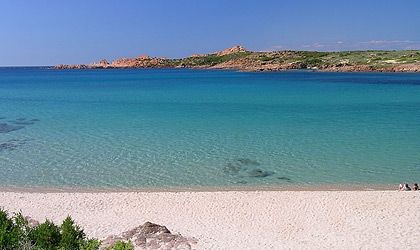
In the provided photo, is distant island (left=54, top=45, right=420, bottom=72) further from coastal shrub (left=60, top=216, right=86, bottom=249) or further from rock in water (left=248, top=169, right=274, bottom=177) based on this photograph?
coastal shrub (left=60, top=216, right=86, bottom=249)

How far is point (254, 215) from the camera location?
13719 mm

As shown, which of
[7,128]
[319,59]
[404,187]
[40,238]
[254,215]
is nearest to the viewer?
[40,238]

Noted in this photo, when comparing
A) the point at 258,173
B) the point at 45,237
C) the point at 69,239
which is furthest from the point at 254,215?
the point at 45,237

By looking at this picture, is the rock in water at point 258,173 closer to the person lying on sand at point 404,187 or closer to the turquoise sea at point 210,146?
the turquoise sea at point 210,146

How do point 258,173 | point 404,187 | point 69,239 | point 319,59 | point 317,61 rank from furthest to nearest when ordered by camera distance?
1. point 319,59
2. point 317,61
3. point 258,173
4. point 404,187
5. point 69,239

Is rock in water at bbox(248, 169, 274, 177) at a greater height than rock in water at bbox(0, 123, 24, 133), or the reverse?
rock in water at bbox(0, 123, 24, 133)

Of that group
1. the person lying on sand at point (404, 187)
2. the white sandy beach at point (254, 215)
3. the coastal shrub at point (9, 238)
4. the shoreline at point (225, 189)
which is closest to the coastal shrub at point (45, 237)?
the coastal shrub at point (9, 238)

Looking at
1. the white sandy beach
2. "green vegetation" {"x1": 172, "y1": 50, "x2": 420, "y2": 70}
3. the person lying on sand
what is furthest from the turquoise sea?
"green vegetation" {"x1": 172, "y1": 50, "x2": 420, "y2": 70}

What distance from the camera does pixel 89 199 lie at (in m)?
15.6

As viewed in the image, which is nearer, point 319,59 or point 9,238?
point 9,238

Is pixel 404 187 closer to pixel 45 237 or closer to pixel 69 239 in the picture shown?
pixel 69 239

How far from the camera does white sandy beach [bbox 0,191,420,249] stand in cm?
1164

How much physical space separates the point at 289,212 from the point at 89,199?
7.43 metres

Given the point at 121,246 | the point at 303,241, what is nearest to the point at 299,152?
the point at 303,241
